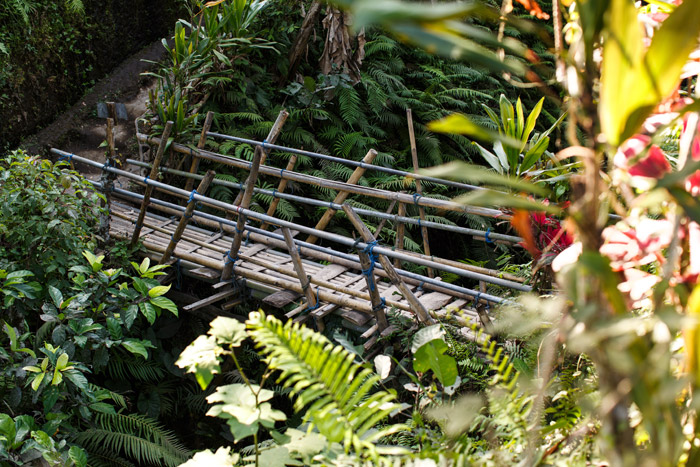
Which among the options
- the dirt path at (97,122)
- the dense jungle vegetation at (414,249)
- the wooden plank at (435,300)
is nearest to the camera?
the dense jungle vegetation at (414,249)

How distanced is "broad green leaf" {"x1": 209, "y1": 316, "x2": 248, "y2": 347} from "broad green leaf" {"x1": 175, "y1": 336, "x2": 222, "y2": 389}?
0.03m

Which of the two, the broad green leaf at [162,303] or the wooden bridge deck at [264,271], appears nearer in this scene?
the broad green leaf at [162,303]

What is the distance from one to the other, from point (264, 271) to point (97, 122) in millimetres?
3044

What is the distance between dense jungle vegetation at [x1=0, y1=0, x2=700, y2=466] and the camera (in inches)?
16.3

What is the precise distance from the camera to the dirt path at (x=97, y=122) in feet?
15.7

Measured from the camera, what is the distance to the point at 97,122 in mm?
5074

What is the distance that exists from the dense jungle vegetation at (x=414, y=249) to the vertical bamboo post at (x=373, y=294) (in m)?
0.10

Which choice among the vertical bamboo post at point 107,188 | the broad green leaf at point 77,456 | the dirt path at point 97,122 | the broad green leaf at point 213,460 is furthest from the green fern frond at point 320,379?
the dirt path at point 97,122

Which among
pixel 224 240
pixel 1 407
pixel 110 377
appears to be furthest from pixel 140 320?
pixel 1 407

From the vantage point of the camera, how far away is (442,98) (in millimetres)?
5891

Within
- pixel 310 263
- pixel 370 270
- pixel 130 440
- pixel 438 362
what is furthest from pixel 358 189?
pixel 438 362

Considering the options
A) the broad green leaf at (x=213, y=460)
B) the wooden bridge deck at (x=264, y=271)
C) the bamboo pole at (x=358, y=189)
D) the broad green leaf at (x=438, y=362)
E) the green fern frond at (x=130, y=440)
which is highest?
the broad green leaf at (x=438, y=362)

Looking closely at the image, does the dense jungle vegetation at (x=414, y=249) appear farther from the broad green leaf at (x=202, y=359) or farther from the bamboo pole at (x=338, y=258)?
the bamboo pole at (x=338, y=258)

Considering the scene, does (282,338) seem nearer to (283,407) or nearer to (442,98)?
(283,407)
